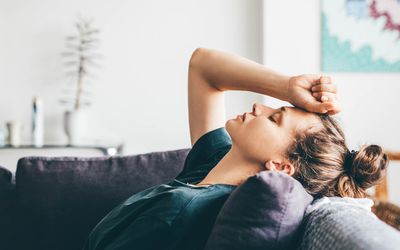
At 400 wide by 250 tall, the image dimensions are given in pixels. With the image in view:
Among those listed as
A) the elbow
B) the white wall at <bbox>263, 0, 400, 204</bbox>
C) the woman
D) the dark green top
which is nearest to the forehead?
the woman

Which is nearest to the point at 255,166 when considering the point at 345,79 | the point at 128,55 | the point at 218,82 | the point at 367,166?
the point at 367,166

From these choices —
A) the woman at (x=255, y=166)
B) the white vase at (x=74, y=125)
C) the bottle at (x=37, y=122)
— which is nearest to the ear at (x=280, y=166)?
the woman at (x=255, y=166)

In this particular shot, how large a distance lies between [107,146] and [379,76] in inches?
68.8

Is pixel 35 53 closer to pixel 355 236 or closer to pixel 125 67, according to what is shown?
pixel 125 67

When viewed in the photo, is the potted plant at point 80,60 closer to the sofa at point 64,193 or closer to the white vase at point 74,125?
the white vase at point 74,125

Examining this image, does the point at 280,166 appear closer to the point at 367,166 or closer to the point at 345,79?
the point at 367,166

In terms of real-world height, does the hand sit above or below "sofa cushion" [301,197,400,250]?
above

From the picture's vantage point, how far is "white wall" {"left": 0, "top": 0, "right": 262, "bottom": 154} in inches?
130

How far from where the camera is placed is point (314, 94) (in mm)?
1324

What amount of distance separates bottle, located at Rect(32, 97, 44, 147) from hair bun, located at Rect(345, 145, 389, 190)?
7.28 ft

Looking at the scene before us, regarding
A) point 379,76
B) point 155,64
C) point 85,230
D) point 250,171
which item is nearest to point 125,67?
point 155,64

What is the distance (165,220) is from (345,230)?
42 cm

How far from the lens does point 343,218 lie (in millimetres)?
911

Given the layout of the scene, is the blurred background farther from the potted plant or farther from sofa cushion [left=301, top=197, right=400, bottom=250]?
sofa cushion [left=301, top=197, right=400, bottom=250]
